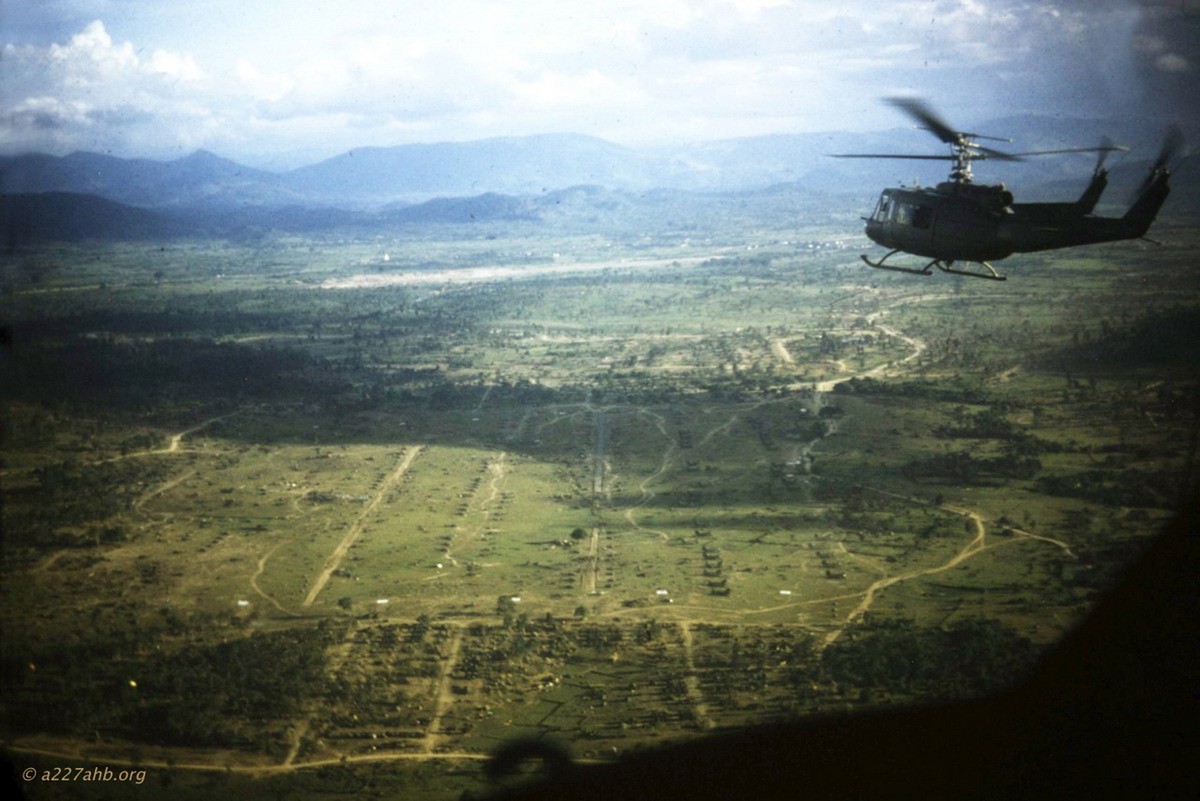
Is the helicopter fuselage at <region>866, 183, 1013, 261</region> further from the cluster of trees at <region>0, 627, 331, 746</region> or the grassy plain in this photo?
the cluster of trees at <region>0, 627, 331, 746</region>

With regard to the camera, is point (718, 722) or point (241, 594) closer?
point (718, 722)

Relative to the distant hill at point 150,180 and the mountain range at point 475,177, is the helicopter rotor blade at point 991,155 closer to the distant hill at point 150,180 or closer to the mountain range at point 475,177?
the mountain range at point 475,177

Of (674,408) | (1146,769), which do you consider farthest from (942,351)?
(1146,769)

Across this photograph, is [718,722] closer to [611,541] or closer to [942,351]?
[611,541]

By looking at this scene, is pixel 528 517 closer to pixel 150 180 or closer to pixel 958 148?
pixel 958 148

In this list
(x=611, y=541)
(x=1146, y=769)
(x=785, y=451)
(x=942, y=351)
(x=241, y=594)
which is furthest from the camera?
(x=942, y=351)

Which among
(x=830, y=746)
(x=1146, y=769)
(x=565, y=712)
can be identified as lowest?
(x=565, y=712)
